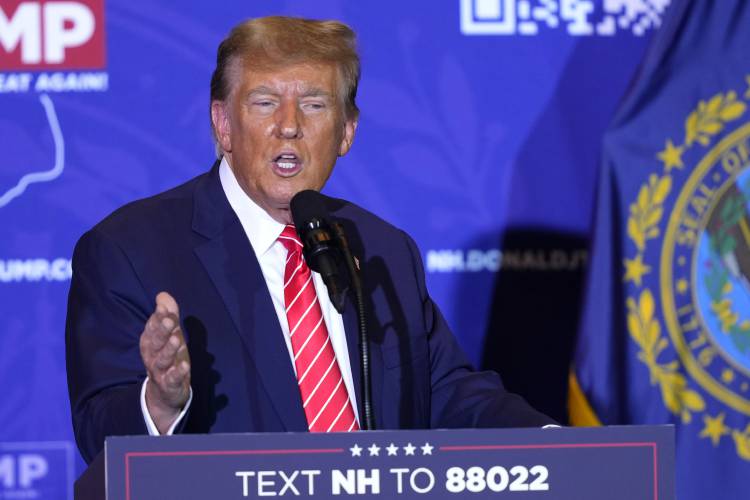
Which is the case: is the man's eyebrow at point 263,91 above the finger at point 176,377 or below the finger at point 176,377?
above

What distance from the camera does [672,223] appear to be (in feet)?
11.9

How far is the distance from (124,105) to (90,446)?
180 cm

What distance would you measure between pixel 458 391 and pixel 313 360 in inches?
14.4

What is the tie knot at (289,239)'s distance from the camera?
2492mm

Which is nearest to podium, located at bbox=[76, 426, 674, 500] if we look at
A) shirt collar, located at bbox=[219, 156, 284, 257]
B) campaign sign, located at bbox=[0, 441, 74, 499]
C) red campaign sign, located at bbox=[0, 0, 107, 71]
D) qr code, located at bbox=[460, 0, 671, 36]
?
shirt collar, located at bbox=[219, 156, 284, 257]

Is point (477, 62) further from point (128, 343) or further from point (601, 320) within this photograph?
point (128, 343)

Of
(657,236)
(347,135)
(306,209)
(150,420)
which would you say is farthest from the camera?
(657,236)

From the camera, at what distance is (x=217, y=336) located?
2.30m

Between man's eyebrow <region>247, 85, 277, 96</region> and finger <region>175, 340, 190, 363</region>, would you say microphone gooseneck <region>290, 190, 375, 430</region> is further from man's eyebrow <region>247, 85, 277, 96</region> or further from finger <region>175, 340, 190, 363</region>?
man's eyebrow <region>247, 85, 277, 96</region>

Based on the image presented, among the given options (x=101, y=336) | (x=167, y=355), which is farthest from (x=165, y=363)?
(x=101, y=336)

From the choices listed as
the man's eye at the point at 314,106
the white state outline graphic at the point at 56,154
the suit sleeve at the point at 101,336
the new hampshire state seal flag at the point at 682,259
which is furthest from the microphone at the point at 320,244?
the white state outline graphic at the point at 56,154

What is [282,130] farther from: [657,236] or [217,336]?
[657,236]

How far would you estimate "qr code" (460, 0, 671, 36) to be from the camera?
12.6 ft

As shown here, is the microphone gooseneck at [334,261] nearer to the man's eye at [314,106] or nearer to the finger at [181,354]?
the finger at [181,354]
